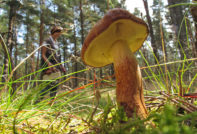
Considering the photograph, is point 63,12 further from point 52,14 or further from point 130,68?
point 130,68

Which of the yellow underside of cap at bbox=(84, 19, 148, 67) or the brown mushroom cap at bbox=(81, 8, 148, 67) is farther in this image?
the yellow underside of cap at bbox=(84, 19, 148, 67)

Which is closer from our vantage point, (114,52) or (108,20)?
(108,20)

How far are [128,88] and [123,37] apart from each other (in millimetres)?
511

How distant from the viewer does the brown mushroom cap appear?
0.86 metres

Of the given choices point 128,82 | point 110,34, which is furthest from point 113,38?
point 128,82

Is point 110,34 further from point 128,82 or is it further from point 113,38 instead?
point 128,82

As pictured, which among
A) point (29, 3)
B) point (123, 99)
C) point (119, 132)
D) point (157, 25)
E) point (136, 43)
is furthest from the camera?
point (157, 25)

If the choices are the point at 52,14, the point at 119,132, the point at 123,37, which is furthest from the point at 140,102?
the point at 52,14

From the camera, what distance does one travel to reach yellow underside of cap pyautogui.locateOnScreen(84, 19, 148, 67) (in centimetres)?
106

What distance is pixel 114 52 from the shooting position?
3.84 feet

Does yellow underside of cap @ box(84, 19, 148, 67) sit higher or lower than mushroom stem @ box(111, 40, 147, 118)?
higher

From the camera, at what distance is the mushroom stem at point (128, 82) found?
0.92 meters

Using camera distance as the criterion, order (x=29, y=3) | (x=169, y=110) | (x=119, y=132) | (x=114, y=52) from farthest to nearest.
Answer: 1. (x=29, y=3)
2. (x=114, y=52)
3. (x=119, y=132)
4. (x=169, y=110)

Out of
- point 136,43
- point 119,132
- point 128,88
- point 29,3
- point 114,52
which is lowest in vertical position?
point 119,132
